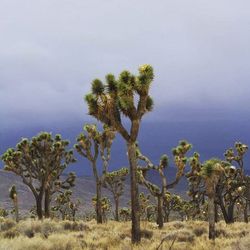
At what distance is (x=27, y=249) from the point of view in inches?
587

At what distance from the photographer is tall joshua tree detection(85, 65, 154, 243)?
2153cm

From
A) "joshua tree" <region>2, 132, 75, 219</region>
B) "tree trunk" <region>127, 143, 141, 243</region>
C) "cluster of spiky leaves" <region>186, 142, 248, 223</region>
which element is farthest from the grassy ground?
"joshua tree" <region>2, 132, 75, 219</region>

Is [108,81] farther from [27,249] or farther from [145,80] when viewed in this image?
[27,249]

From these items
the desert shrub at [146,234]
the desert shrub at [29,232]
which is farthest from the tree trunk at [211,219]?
the desert shrub at [29,232]

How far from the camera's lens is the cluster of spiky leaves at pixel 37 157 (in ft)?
124

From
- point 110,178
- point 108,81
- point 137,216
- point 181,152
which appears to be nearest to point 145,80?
point 108,81

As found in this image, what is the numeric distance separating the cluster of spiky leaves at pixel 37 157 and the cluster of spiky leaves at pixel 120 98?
52.6ft

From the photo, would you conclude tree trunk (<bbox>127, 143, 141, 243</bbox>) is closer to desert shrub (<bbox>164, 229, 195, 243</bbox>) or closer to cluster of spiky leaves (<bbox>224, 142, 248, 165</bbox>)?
desert shrub (<bbox>164, 229, 195, 243</bbox>)

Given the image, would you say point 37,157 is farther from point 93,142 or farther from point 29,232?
Answer: point 29,232

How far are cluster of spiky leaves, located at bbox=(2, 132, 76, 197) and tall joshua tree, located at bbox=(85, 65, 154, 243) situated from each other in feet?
52.6

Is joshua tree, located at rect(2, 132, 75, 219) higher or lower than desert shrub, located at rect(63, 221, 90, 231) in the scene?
higher

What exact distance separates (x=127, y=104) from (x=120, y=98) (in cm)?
43

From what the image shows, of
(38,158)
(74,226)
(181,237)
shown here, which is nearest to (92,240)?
(181,237)

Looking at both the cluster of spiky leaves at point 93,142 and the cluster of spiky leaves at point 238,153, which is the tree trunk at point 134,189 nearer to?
the cluster of spiky leaves at point 93,142
